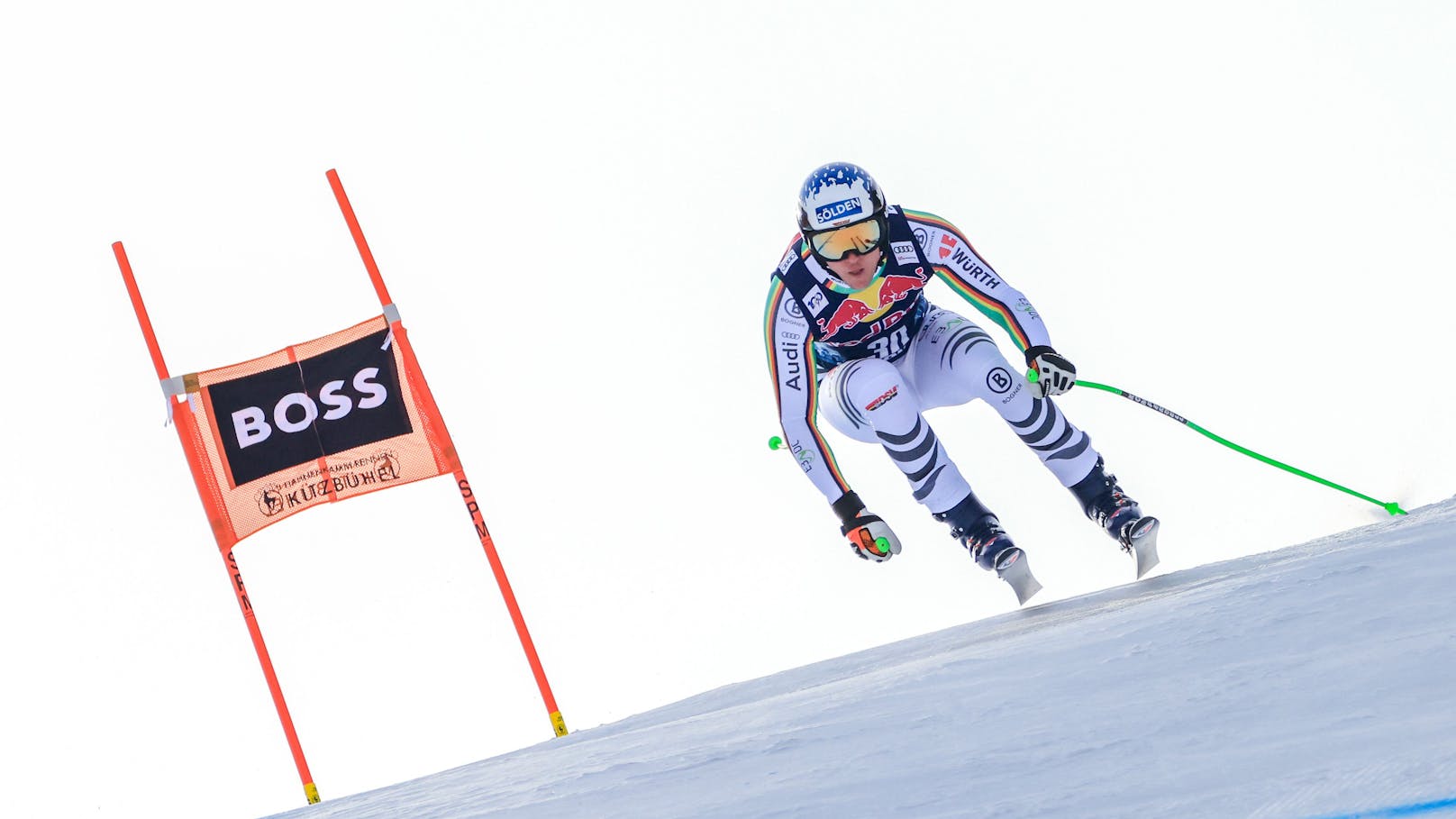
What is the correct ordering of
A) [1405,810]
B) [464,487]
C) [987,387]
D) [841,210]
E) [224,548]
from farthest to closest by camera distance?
[464,487] → [224,548] → [987,387] → [841,210] → [1405,810]

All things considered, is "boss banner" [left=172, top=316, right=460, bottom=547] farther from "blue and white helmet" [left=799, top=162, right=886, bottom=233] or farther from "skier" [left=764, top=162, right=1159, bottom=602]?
"blue and white helmet" [left=799, top=162, right=886, bottom=233]

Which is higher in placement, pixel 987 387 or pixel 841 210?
pixel 841 210

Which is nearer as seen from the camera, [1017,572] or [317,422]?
[1017,572]

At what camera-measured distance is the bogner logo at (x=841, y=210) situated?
4.50m

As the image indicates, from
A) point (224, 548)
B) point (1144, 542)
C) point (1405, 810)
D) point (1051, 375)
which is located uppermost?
point (224, 548)

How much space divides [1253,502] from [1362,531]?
2.12m

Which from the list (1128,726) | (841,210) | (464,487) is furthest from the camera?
(464,487)

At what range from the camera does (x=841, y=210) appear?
177 inches

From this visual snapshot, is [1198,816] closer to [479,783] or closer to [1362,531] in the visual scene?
[479,783]

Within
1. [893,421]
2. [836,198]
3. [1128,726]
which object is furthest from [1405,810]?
[836,198]

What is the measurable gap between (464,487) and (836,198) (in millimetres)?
1949

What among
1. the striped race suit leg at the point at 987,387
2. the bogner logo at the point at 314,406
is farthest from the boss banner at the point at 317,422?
the striped race suit leg at the point at 987,387

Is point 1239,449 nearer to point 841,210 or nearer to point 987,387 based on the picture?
point 987,387

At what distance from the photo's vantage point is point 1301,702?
5.25 feet
